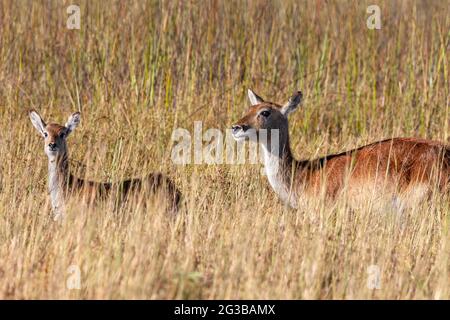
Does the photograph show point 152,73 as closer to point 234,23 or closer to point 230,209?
point 234,23

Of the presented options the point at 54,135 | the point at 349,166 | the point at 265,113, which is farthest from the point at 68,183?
the point at 349,166

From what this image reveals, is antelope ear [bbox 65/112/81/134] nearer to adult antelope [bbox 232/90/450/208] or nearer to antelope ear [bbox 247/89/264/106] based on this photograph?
adult antelope [bbox 232/90/450/208]

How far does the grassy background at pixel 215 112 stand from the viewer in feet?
18.9

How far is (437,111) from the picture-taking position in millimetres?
9898

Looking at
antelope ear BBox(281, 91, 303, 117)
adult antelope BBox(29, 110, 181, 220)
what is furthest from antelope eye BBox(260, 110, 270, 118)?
adult antelope BBox(29, 110, 181, 220)

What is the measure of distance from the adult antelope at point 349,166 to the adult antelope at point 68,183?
798 mm

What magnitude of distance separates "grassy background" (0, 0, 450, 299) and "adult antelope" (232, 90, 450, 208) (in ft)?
0.64

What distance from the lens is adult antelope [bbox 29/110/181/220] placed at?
6.96 m

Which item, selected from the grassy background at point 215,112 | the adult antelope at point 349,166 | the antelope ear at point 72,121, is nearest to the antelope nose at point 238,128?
the adult antelope at point 349,166

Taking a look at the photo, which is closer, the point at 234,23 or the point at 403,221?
the point at 403,221

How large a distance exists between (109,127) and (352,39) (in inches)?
111

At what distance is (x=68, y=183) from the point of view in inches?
281
